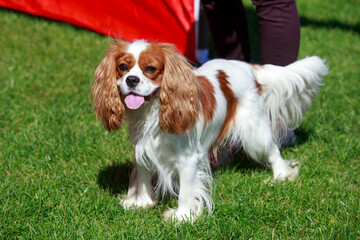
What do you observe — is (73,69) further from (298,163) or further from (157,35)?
(298,163)

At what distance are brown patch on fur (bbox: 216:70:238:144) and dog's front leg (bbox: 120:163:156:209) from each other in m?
0.62


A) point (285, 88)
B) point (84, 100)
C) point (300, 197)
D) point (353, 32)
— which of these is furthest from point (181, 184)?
point (353, 32)

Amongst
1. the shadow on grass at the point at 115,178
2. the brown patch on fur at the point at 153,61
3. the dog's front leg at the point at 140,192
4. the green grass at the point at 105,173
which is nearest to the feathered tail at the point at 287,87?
the green grass at the point at 105,173

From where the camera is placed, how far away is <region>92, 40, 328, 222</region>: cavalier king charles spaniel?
9.15 ft

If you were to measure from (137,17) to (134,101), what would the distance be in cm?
248

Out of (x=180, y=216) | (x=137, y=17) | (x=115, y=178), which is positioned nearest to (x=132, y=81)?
(x=180, y=216)

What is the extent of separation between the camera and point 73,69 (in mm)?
5547

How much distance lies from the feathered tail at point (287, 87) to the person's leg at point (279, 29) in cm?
16

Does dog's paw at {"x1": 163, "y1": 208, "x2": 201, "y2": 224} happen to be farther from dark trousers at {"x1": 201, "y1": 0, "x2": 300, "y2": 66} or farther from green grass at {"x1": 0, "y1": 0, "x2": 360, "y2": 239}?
dark trousers at {"x1": 201, "y1": 0, "x2": 300, "y2": 66}

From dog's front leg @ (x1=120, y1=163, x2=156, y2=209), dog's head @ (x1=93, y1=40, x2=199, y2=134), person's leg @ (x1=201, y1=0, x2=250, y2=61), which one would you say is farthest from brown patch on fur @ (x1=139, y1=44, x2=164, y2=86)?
person's leg @ (x1=201, y1=0, x2=250, y2=61)

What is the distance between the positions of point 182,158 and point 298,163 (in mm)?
1246

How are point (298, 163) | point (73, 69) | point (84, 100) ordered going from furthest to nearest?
point (73, 69) → point (84, 100) → point (298, 163)

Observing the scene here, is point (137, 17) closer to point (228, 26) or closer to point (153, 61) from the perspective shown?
point (228, 26)

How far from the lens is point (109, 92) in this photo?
2.85m
